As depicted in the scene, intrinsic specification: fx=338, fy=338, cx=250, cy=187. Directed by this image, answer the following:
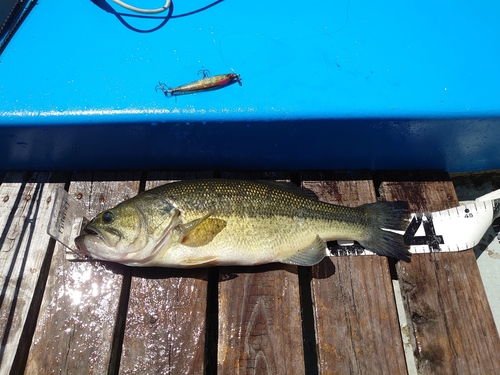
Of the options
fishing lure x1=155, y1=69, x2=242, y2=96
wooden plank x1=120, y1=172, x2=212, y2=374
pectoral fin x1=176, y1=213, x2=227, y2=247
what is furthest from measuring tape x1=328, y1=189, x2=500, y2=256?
fishing lure x1=155, y1=69, x2=242, y2=96

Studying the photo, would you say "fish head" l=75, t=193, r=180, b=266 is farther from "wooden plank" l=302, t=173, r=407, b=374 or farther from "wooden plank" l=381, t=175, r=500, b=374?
"wooden plank" l=381, t=175, r=500, b=374

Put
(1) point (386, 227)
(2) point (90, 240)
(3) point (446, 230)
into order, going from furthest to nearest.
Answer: (3) point (446, 230) → (1) point (386, 227) → (2) point (90, 240)

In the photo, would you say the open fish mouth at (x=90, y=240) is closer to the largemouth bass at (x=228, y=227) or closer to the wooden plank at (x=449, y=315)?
the largemouth bass at (x=228, y=227)

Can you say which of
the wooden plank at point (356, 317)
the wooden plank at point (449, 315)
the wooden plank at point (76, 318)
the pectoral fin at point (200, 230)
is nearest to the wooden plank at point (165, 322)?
the wooden plank at point (76, 318)

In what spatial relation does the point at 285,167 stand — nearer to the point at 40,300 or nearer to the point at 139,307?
the point at 139,307

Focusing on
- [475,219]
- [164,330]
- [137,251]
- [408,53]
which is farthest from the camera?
[475,219]

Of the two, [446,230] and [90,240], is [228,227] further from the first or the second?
[446,230]

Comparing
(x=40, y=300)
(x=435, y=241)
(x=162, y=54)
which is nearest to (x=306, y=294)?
(x=435, y=241)

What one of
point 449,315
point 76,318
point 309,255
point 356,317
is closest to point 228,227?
point 309,255
